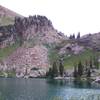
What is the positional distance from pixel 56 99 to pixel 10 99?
4400cm

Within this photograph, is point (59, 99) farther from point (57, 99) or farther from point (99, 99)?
point (99, 99)

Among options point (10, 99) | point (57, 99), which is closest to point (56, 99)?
point (57, 99)

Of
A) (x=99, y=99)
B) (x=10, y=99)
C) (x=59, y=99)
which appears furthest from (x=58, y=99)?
(x=10, y=99)

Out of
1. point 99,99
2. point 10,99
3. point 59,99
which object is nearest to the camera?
point 59,99

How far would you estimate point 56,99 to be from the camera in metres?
59.2

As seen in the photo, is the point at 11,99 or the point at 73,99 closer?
the point at 73,99

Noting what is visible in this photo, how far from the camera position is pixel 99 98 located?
66.1m

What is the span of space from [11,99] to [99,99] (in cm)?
4181

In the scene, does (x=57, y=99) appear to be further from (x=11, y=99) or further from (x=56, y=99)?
(x=11, y=99)

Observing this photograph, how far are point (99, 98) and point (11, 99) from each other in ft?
135

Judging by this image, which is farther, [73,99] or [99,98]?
[99,98]

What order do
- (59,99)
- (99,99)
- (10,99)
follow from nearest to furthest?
(59,99) → (99,99) → (10,99)

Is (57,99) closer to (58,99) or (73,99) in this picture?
(58,99)

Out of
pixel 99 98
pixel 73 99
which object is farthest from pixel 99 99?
pixel 73 99
